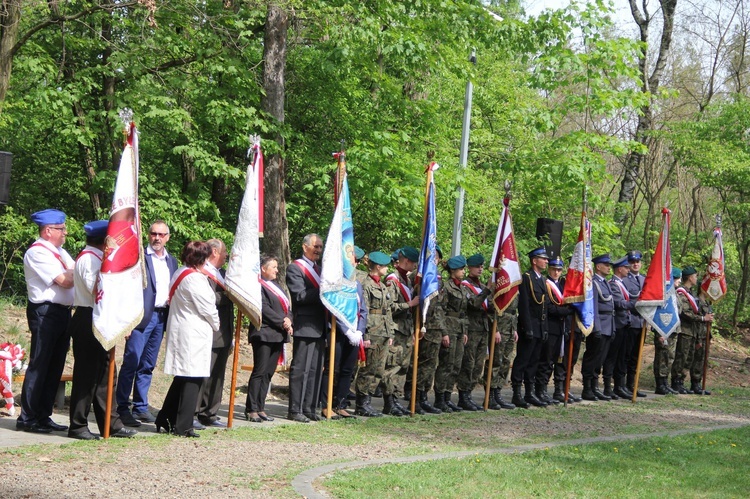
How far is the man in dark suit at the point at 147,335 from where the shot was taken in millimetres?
9695

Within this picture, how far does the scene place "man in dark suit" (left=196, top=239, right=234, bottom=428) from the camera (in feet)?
32.8

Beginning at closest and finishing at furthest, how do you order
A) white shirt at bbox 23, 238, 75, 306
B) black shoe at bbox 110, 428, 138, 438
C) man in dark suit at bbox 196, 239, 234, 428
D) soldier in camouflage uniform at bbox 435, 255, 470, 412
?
white shirt at bbox 23, 238, 75, 306 < black shoe at bbox 110, 428, 138, 438 < man in dark suit at bbox 196, 239, 234, 428 < soldier in camouflage uniform at bbox 435, 255, 470, 412

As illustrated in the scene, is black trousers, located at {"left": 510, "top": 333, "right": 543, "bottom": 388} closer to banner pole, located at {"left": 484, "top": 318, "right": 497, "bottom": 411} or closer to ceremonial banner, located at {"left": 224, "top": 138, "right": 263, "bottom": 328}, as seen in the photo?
banner pole, located at {"left": 484, "top": 318, "right": 497, "bottom": 411}

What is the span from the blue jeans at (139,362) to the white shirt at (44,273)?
3.38 feet

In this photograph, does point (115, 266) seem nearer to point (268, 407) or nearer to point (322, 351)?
point (322, 351)

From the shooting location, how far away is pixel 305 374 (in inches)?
437

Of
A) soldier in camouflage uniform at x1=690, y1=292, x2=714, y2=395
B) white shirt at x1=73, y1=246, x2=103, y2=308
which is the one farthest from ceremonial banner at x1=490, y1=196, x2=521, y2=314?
white shirt at x1=73, y1=246, x2=103, y2=308

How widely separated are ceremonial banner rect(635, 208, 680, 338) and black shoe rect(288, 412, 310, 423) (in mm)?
6604

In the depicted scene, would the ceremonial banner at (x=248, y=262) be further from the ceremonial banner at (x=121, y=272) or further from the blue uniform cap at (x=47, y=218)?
the blue uniform cap at (x=47, y=218)

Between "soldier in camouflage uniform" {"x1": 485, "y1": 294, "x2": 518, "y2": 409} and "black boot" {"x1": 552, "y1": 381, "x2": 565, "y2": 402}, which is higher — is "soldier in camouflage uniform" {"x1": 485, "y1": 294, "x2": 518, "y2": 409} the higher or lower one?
the higher one

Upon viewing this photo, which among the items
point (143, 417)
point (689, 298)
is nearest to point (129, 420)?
point (143, 417)

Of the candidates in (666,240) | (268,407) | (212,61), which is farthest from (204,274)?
(666,240)

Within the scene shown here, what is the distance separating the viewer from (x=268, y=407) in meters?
12.2

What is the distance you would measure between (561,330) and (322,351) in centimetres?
434
